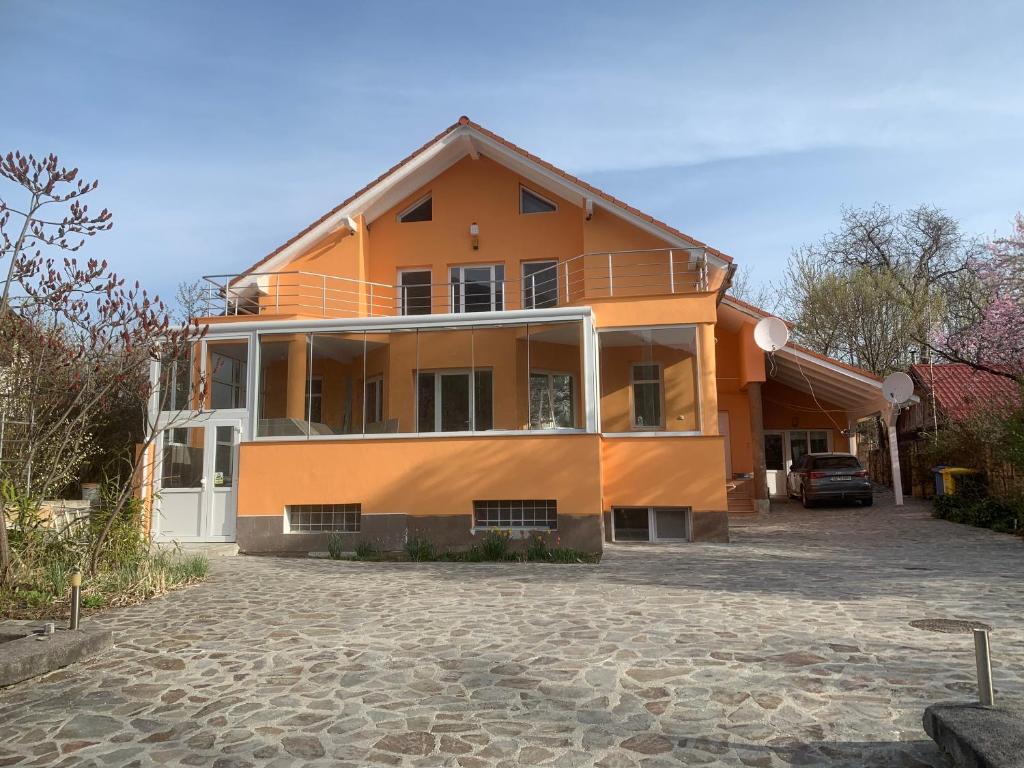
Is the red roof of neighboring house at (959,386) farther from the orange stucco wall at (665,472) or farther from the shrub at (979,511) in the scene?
the orange stucco wall at (665,472)

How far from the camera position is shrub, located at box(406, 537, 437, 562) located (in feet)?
40.8

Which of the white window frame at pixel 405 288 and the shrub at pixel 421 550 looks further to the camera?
the white window frame at pixel 405 288

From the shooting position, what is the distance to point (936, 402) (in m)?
22.6

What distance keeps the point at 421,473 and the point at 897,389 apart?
12.5 metres

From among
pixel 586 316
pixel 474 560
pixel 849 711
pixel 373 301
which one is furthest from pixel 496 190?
pixel 849 711

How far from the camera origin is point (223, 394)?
14.1 m

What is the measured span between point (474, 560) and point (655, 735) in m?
8.23

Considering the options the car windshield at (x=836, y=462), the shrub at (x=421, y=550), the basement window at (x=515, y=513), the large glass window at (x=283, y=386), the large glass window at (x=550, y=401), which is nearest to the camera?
the shrub at (x=421, y=550)

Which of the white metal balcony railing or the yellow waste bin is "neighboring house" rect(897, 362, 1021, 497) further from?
the white metal balcony railing

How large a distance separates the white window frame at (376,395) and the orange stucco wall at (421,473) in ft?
1.44

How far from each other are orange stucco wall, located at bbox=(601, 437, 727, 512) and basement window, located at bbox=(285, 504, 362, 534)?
4.79 m

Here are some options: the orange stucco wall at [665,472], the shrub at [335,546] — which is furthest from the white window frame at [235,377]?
the orange stucco wall at [665,472]

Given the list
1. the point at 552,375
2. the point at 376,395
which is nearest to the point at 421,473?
the point at 376,395

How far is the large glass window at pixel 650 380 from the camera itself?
14.6m
